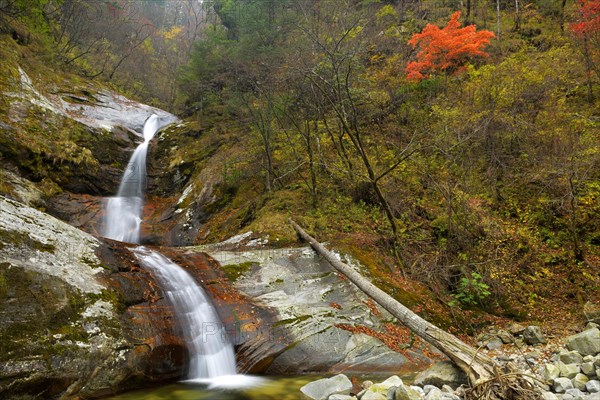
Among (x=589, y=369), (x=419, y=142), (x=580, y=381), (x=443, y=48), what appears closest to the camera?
(x=580, y=381)

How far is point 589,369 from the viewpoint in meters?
4.13

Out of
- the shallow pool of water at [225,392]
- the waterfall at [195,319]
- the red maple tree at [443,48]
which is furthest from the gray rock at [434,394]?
the red maple tree at [443,48]

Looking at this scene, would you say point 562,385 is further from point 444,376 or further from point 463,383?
point 444,376

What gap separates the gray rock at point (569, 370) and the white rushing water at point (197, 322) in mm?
4806

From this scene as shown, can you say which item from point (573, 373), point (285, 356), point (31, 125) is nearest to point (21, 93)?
point (31, 125)

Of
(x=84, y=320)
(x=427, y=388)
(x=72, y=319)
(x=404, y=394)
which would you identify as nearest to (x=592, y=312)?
(x=427, y=388)

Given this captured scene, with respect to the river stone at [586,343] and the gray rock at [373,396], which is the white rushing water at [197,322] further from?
the river stone at [586,343]

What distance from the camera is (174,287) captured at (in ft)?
21.8

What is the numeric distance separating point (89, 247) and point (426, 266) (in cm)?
Answer: 759

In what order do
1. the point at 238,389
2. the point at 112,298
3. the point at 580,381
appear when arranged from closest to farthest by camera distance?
1. the point at 580,381
2. the point at 238,389
3. the point at 112,298

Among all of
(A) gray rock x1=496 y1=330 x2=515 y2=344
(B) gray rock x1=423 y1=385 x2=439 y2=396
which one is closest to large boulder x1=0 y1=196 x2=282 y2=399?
(B) gray rock x1=423 y1=385 x2=439 y2=396

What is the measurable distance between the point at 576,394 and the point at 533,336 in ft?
9.20

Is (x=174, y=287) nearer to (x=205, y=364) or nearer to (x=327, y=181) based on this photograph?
(x=205, y=364)

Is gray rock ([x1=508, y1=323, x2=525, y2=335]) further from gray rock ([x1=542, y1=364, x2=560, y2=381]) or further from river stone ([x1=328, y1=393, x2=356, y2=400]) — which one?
river stone ([x1=328, y1=393, x2=356, y2=400])
